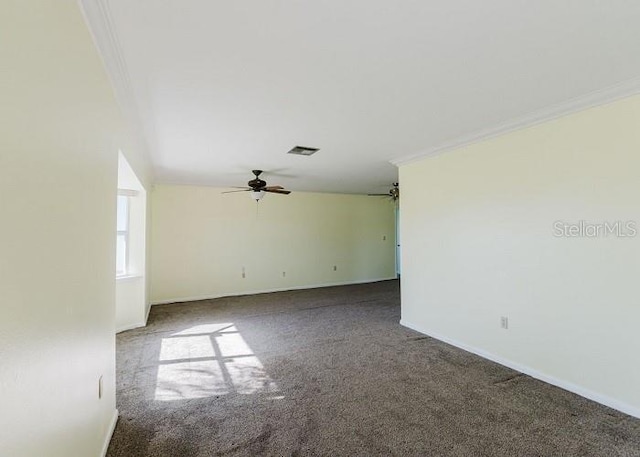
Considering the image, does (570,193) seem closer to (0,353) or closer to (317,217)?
(0,353)

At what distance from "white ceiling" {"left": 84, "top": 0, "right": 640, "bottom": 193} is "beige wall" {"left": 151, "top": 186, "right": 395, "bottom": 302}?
3026mm

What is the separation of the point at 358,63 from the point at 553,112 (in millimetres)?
1891

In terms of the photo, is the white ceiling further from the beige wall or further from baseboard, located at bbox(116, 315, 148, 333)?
the beige wall

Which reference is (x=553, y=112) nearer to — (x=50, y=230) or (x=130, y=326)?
(x=50, y=230)

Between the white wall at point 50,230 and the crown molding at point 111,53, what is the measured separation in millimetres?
70

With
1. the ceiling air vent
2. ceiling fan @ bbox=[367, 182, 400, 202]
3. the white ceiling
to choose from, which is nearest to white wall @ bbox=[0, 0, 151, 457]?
the white ceiling

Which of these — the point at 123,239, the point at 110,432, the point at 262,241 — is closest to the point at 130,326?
the point at 123,239

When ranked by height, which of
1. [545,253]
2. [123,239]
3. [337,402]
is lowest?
[337,402]

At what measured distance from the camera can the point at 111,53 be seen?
1761mm

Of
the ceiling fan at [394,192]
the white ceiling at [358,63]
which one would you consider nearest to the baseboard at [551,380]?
the white ceiling at [358,63]

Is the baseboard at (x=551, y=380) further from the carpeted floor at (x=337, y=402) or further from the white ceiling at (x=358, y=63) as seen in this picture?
the white ceiling at (x=358, y=63)

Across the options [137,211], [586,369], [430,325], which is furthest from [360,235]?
[586,369]

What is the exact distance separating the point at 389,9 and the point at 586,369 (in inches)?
119

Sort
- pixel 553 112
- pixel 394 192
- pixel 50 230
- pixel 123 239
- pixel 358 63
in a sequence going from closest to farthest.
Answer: pixel 50 230, pixel 358 63, pixel 553 112, pixel 123 239, pixel 394 192
